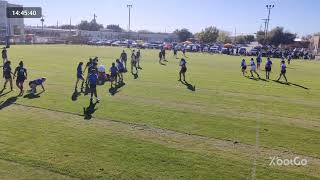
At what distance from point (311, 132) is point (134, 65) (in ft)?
63.9

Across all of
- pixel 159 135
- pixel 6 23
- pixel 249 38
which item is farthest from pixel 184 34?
pixel 159 135

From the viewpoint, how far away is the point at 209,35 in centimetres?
12069

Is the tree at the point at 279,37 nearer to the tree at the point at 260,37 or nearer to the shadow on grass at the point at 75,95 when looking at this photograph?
the tree at the point at 260,37

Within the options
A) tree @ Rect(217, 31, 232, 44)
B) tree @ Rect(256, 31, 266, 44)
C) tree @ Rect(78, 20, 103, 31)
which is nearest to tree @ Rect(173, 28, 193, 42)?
tree @ Rect(217, 31, 232, 44)

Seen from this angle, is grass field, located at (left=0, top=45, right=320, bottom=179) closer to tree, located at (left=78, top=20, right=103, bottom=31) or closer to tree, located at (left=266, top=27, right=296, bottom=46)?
tree, located at (left=266, top=27, right=296, bottom=46)

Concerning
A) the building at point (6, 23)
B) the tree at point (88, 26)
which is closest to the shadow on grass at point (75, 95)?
the building at point (6, 23)

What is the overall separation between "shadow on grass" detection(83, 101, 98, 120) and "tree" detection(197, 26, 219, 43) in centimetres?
10577

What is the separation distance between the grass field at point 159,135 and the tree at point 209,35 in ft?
327

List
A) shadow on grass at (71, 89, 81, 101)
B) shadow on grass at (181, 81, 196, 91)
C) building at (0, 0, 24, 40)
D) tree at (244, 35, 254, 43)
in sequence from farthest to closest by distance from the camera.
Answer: tree at (244, 35, 254, 43) → building at (0, 0, 24, 40) → shadow on grass at (181, 81, 196, 91) → shadow on grass at (71, 89, 81, 101)

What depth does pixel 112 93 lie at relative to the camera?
2066 cm

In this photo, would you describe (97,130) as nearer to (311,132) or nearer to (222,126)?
(222,126)

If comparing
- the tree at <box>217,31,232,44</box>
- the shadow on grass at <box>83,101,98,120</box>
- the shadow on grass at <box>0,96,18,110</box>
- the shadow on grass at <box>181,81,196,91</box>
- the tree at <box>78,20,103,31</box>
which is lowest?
the shadow on grass at <box>0,96,18,110</box>

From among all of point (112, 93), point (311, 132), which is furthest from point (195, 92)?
point (311, 132)

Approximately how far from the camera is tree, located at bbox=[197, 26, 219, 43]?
4742 inches
